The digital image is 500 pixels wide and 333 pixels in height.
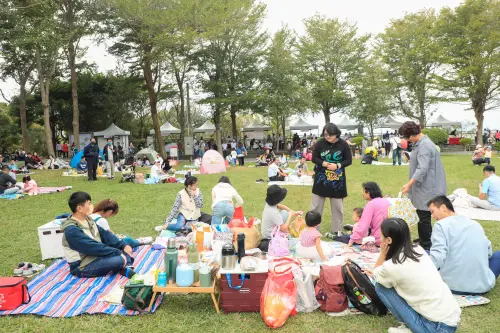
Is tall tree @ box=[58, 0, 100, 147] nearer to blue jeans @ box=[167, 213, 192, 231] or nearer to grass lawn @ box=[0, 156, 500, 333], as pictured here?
grass lawn @ box=[0, 156, 500, 333]

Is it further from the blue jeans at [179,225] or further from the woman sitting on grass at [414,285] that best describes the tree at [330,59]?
the woman sitting on grass at [414,285]

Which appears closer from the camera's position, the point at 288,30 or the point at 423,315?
the point at 423,315

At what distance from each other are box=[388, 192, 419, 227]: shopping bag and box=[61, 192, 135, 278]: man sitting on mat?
11.1 feet

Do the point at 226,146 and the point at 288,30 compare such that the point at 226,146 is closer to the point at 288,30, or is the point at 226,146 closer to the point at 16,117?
the point at 288,30

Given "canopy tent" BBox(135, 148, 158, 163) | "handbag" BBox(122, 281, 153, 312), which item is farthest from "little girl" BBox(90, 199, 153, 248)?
"canopy tent" BBox(135, 148, 158, 163)

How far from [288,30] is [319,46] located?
375 cm

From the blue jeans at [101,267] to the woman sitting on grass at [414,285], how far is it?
9.98 feet

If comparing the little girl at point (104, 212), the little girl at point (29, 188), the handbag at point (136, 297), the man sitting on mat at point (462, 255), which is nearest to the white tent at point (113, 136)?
the little girl at point (29, 188)

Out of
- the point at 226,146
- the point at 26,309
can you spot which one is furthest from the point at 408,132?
the point at 226,146

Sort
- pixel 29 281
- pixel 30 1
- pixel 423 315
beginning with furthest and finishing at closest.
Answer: pixel 30 1
pixel 29 281
pixel 423 315

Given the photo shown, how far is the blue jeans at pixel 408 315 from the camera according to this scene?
116 inches

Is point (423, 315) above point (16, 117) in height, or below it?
below

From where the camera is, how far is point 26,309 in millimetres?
3742

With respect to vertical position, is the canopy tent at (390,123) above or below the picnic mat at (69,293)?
above
